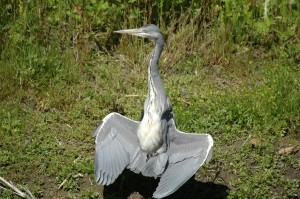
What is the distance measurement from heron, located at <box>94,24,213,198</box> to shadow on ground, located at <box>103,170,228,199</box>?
0.33 metres

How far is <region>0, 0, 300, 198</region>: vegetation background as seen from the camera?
5.53 meters

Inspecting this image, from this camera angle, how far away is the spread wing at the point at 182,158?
4852 millimetres

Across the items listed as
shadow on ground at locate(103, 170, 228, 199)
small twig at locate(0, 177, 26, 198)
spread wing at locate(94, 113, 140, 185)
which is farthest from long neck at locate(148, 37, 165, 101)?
small twig at locate(0, 177, 26, 198)

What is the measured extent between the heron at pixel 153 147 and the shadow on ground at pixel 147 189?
1.10 feet

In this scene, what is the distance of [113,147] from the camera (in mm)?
5223

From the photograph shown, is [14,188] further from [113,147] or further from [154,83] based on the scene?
[154,83]

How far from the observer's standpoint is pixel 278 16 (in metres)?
7.44

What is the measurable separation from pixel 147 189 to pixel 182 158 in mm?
526

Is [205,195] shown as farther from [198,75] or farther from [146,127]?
[198,75]

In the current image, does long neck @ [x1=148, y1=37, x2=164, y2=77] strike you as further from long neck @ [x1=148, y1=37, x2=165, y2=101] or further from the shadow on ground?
the shadow on ground

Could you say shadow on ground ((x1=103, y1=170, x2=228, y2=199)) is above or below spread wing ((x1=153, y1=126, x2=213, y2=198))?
below

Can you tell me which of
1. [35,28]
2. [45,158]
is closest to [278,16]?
[35,28]

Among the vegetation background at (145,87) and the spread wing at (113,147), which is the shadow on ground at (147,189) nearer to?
the vegetation background at (145,87)

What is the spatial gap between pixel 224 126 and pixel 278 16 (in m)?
1.92
